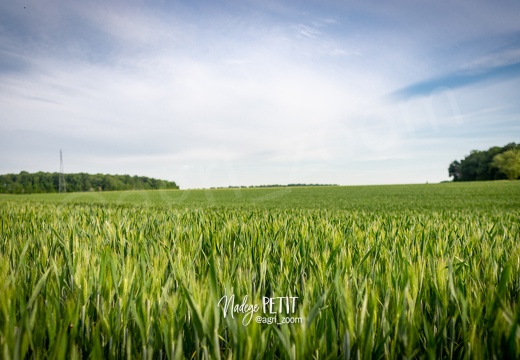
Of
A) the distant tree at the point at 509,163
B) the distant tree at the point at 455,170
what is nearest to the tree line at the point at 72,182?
the distant tree at the point at 509,163

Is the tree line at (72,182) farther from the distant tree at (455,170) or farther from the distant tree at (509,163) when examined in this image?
the distant tree at (455,170)

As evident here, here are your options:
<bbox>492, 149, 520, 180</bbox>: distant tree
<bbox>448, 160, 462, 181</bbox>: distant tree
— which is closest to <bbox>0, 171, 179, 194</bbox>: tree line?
<bbox>492, 149, 520, 180</bbox>: distant tree

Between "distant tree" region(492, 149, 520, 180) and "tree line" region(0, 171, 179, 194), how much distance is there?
3936 inches

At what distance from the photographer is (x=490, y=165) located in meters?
87.4

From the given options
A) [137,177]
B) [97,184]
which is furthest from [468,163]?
[97,184]

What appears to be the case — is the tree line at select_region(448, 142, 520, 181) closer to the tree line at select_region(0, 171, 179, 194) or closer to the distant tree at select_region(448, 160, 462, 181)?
the distant tree at select_region(448, 160, 462, 181)

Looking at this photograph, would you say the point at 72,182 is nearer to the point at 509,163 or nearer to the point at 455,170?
the point at 509,163

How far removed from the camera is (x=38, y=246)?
2.73m

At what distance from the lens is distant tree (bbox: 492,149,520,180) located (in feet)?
261

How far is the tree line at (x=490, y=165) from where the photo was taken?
8069cm

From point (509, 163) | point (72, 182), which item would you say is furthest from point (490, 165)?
point (72, 182)

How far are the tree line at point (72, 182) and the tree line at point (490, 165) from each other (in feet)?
330

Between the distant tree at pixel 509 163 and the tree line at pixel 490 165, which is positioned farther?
the tree line at pixel 490 165

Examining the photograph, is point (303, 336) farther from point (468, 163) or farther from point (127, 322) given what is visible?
point (468, 163)
